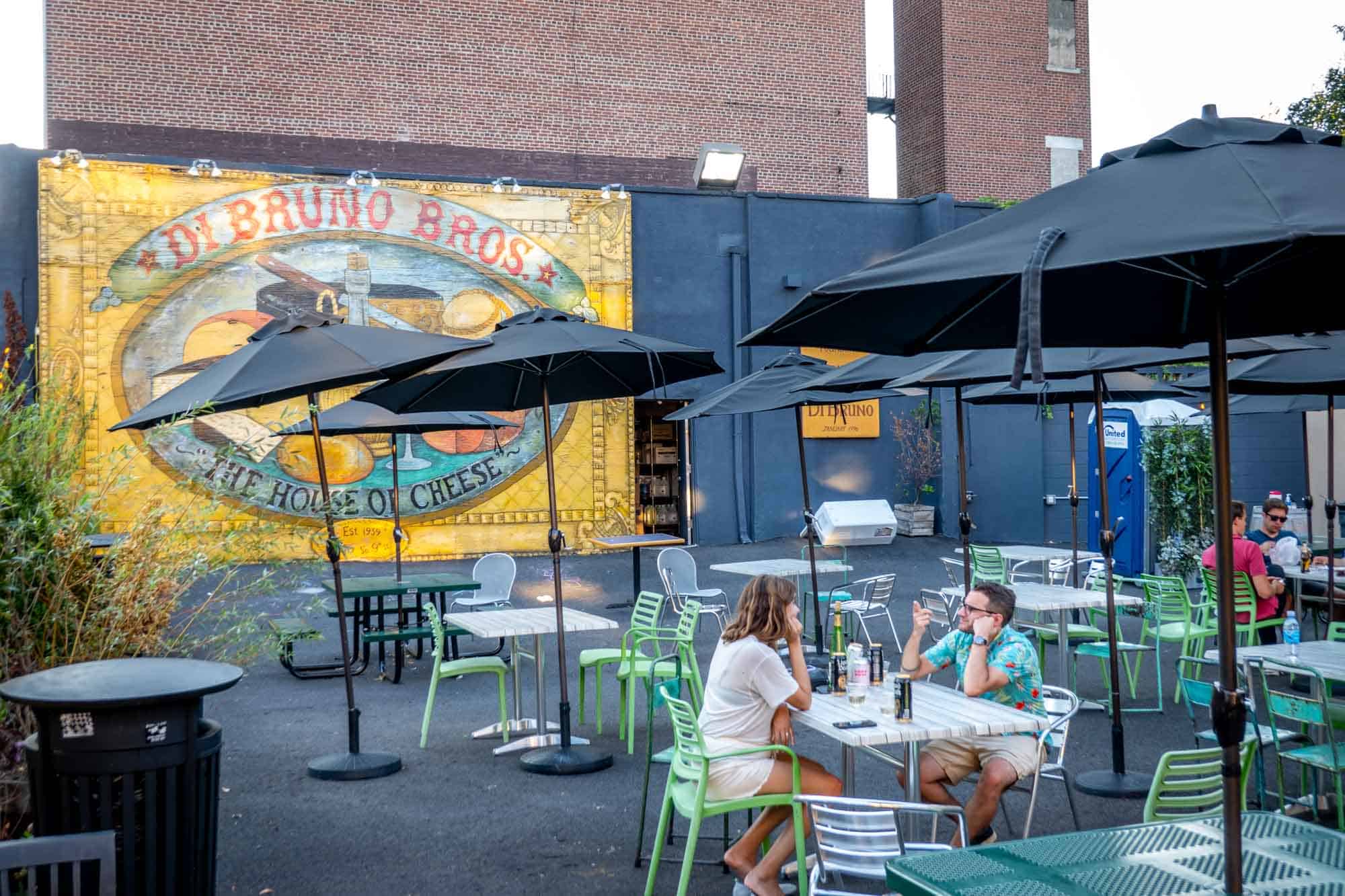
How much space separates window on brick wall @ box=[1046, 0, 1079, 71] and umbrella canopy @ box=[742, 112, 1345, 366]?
999 inches

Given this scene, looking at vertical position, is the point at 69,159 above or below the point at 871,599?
above

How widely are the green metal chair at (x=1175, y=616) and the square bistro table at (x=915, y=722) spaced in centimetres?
403

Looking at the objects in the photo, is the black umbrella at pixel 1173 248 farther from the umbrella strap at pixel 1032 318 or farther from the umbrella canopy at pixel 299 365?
the umbrella canopy at pixel 299 365

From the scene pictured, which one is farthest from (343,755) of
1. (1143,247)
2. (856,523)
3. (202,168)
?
(856,523)

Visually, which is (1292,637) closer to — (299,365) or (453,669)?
(453,669)

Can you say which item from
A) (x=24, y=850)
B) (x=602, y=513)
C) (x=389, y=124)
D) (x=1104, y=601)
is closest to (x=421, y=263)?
(x=602, y=513)

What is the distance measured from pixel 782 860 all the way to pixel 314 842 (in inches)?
98.2

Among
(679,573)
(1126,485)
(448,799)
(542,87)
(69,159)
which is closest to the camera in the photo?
(448,799)

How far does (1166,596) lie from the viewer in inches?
361

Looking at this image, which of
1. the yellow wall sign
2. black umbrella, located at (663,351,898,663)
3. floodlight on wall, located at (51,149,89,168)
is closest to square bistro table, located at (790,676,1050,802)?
black umbrella, located at (663,351,898,663)

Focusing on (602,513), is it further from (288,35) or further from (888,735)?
(888,735)

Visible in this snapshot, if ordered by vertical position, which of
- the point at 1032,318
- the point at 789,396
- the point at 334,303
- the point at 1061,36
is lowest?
the point at 1032,318

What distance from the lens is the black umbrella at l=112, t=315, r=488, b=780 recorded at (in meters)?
6.04

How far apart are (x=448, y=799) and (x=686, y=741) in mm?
2316
